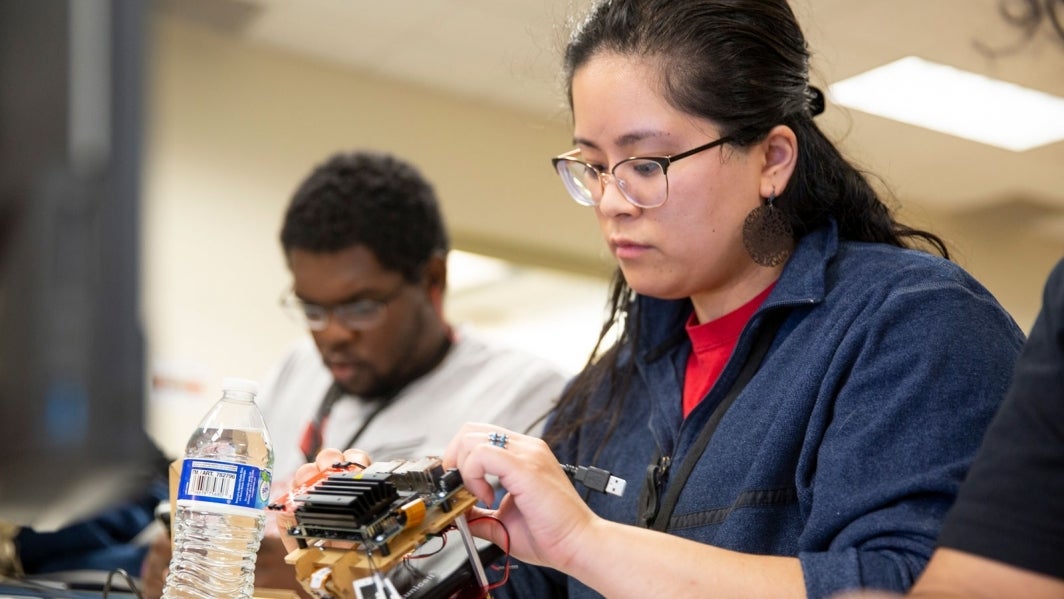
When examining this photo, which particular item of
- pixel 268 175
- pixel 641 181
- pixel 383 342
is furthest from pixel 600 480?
pixel 268 175

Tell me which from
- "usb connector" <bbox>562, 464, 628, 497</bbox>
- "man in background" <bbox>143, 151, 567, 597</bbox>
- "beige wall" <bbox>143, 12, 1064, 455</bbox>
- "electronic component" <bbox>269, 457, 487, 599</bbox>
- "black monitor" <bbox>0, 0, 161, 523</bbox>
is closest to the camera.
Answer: "black monitor" <bbox>0, 0, 161, 523</bbox>

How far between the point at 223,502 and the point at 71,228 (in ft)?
2.46

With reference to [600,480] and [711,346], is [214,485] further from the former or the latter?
[711,346]

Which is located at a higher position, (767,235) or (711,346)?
(767,235)

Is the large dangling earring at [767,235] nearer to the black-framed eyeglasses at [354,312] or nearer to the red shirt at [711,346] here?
the red shirt at [711,346]

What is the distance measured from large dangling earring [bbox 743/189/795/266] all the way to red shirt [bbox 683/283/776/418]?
0.19ft

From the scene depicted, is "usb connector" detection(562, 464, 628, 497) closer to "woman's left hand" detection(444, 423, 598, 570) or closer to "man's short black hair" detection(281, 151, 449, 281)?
"woman's left hand" detection(444, 423, 598, 570)

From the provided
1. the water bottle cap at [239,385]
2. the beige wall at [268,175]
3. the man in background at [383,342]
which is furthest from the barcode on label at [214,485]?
the beige wall at [268,175]

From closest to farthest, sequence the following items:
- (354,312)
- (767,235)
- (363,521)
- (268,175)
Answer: (363,521), (767,235), (354,312), (268,175)

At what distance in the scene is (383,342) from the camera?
93.9 inches

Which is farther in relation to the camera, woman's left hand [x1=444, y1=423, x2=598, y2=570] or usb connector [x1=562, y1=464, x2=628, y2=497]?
usb connector [x1=562, y1=464, x2=628, y2=497]

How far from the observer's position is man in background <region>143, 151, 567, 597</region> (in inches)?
90.9

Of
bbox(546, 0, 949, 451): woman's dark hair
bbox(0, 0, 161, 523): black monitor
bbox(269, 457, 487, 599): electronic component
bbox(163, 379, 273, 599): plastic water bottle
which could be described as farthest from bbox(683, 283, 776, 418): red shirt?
bbox(0, 0, 161, 523): black monitor

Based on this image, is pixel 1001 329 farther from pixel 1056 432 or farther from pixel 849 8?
pixel 849 8
